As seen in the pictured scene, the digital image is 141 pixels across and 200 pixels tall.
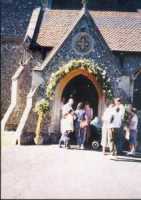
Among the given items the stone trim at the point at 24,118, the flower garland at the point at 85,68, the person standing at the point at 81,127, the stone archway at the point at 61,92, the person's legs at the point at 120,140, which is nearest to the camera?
the person standing at the point at 81,127

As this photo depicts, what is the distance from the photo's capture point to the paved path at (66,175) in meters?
10.4

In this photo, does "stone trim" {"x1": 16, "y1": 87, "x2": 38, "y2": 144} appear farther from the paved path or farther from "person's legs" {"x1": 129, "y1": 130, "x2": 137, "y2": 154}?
"person's legs" {"x1": 129, "y1": 130, "x2": 137, "y2": 154}

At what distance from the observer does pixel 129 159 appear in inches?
634

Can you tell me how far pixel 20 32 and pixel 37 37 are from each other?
3457mm

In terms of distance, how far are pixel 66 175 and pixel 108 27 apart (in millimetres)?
12435

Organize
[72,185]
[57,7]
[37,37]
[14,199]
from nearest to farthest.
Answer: [14,199] < [72,185] < [37,37] < [57,7]

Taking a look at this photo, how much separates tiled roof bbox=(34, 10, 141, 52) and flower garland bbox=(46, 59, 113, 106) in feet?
7.02

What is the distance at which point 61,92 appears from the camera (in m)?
20.6

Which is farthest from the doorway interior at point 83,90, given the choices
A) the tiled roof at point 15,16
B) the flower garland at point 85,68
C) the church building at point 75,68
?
the tiled roof at point 15,16

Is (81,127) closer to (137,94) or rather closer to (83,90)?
(83,90)

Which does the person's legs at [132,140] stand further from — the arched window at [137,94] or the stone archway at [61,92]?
the arched window at [137,94]

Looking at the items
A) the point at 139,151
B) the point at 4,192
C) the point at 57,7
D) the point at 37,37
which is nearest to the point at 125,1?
the point at 57,7

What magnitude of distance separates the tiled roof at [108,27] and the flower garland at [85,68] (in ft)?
7.02

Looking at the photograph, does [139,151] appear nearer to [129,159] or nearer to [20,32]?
[129,159]
